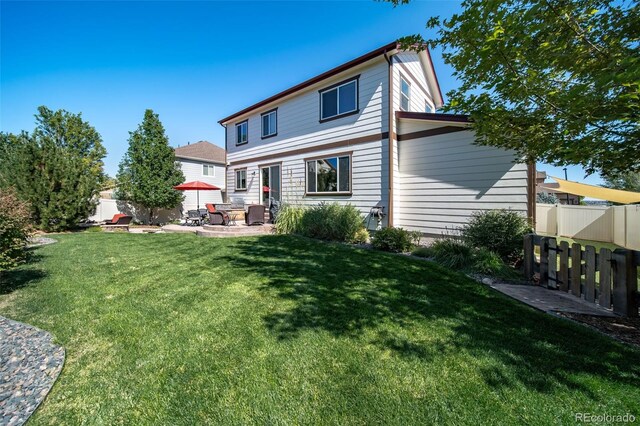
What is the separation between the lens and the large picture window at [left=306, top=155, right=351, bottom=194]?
11.1 m

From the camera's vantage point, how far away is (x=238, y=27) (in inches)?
453

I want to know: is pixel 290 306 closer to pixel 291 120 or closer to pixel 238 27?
pixel 291 120

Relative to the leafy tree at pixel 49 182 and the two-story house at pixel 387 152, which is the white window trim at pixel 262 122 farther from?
the leafy tree at pixel 49 182

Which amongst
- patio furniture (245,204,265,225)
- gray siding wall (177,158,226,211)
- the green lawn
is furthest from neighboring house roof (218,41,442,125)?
the green lawn

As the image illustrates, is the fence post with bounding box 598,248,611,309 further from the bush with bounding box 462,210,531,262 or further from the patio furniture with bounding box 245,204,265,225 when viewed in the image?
the patio furniture with bounding box 245,204,265,225

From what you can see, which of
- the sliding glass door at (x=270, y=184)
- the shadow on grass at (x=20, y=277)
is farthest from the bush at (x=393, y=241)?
the shadow on grass at (x=20, y=277)

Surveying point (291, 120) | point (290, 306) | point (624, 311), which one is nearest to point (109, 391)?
point (290, 306)

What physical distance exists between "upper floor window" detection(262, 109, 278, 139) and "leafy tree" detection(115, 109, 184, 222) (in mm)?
6551

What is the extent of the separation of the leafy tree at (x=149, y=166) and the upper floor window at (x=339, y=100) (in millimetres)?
10770

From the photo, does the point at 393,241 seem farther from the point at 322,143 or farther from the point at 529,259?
the point at 322,143

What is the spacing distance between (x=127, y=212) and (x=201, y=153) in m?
7.34

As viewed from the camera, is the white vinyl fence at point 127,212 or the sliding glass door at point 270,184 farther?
the white vinyl fence at point 127,212

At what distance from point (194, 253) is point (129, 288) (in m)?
2.53

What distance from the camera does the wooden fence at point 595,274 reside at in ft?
11.2
